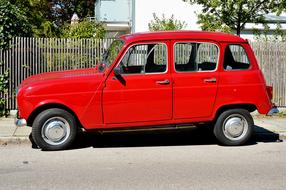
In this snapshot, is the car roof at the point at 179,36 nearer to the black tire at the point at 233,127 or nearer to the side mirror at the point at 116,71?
the side mirror at the point at 116,71

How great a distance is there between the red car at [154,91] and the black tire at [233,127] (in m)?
0.02

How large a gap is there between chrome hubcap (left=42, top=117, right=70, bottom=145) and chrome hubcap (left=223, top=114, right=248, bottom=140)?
2813 mm

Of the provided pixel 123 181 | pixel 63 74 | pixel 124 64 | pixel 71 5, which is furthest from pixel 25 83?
pixel 71 5

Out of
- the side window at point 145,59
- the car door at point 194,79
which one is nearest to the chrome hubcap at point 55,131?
the side window at point 145,59

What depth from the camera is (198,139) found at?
33.0 feet

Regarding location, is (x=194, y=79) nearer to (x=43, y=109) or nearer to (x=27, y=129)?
(x=43, y=109)

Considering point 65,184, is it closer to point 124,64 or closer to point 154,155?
point 154,155

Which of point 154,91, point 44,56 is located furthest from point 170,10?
point 154,91

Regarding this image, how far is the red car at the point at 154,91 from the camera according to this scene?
28.1ft

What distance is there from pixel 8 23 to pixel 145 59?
5132mm

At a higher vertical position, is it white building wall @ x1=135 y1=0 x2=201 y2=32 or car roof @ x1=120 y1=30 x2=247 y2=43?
white building wall @ x1=135 y1=0 x2=201 y2=32

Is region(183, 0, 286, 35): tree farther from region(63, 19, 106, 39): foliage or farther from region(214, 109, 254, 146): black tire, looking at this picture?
region(214, 109, 254, 146): black tire

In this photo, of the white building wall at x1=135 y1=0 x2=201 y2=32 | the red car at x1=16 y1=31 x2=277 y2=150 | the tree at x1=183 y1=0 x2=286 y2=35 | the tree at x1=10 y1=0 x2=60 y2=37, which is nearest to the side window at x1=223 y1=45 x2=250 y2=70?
the red car at x1=16 y1=31 x2=277 y2=150

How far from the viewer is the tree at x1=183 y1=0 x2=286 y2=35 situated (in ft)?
50.9
